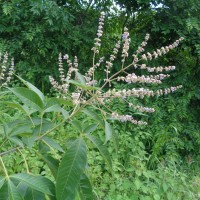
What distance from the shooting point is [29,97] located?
1.02m

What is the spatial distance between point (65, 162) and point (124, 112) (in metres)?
3.65

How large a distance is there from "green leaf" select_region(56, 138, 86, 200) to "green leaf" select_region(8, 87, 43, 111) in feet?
0.53

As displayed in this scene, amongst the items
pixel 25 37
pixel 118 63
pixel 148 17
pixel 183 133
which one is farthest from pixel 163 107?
pixel 25 37

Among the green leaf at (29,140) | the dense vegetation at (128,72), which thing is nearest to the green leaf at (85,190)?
the green leaf at (29,140)

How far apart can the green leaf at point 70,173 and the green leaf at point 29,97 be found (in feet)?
0.53

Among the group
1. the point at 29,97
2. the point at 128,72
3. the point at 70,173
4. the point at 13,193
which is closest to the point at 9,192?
the point at 13,193

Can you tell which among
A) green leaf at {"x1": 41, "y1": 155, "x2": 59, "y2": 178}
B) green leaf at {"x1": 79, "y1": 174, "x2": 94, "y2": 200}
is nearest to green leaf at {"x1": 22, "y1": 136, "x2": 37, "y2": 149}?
green leaf at {"x1": 41, "y1": 155, "x2": 59, "y2": 178}

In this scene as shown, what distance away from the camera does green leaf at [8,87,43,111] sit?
100 centimetres

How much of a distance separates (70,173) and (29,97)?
9.5 inches

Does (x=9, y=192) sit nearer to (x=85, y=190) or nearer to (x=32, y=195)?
(x=32, y=195)

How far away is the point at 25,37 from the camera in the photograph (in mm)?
4672

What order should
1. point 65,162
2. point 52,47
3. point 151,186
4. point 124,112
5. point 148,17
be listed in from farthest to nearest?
point 148,17
point 52,47
point 124,112
point 151,186
point 65,162

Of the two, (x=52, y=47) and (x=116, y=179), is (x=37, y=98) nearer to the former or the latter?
(x=116, y=179)

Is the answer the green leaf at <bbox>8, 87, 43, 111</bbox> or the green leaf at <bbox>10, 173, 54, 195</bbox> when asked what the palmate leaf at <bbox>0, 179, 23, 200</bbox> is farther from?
the green leaf at <bbox>8, 87, 43, 111</bbox>
